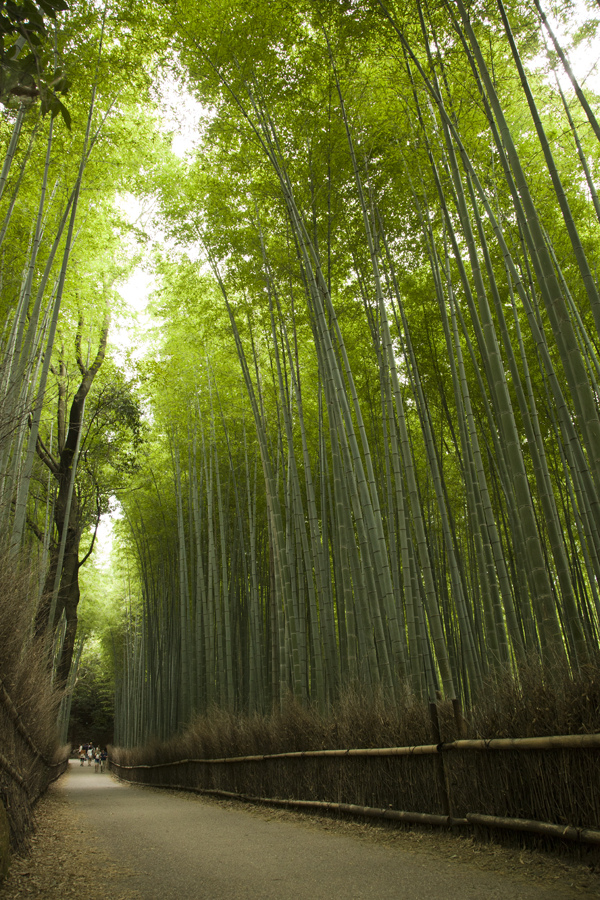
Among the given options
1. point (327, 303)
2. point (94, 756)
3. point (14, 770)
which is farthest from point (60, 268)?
point (94, 756)

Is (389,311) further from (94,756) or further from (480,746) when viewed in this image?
(94,756)

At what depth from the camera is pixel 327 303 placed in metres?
4.42

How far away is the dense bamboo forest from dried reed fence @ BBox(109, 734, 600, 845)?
0.28m

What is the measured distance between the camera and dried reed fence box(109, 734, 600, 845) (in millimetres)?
1932

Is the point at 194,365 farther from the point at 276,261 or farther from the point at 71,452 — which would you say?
the point at 276,261

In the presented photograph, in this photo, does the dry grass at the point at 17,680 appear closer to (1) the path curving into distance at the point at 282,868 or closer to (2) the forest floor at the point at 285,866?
(2) the forest floor at the point at 285,866

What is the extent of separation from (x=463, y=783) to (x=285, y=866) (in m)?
0.84

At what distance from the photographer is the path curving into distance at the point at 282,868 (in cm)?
191

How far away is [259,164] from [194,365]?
337 centimetres

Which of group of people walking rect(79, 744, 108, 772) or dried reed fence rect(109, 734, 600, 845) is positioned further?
Answer: group of people walking rect(79, 744, 108, 772)

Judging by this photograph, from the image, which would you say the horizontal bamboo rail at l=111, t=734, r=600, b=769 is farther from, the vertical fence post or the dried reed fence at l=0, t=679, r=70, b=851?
the dried reed fence at l=0, t=679, r=70, b=851

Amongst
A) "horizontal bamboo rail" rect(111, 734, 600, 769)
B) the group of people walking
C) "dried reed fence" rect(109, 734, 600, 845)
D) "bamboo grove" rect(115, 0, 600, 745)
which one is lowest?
the group of people walking

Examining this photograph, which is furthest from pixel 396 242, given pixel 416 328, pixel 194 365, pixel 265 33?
pixel 194 365

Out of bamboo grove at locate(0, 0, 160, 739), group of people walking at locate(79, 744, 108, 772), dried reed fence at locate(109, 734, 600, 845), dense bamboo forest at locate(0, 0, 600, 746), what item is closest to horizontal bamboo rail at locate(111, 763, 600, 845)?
dried reed fence at locate(109, 734, 600, 845)
